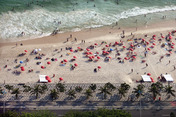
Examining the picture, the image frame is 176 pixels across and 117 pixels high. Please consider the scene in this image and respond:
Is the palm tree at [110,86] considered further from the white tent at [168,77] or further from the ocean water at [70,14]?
the ocean water at [70,14]

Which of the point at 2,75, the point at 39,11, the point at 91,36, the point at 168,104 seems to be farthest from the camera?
the point at 39,11

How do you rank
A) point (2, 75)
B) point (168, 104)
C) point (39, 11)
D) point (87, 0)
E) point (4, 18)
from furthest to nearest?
point (87, 0) → point (39, 11) → point (4, 18) → point (2, 75) → point (168, 104)

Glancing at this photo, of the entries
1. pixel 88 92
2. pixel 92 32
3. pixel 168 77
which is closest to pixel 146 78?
pixel 168 77

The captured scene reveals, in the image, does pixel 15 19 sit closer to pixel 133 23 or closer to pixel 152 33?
pixel 133 23

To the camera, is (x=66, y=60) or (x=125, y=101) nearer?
A: (x=125, y=101)

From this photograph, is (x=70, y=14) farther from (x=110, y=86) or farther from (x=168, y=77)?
(x=168, y=77)

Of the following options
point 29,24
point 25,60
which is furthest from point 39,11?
point 25,60

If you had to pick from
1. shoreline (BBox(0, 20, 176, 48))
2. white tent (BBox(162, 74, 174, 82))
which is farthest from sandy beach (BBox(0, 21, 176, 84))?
white tent (BBox(162, 74, 174, 82))

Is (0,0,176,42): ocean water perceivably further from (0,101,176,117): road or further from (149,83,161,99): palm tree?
(149,83,161,99): palm tree
